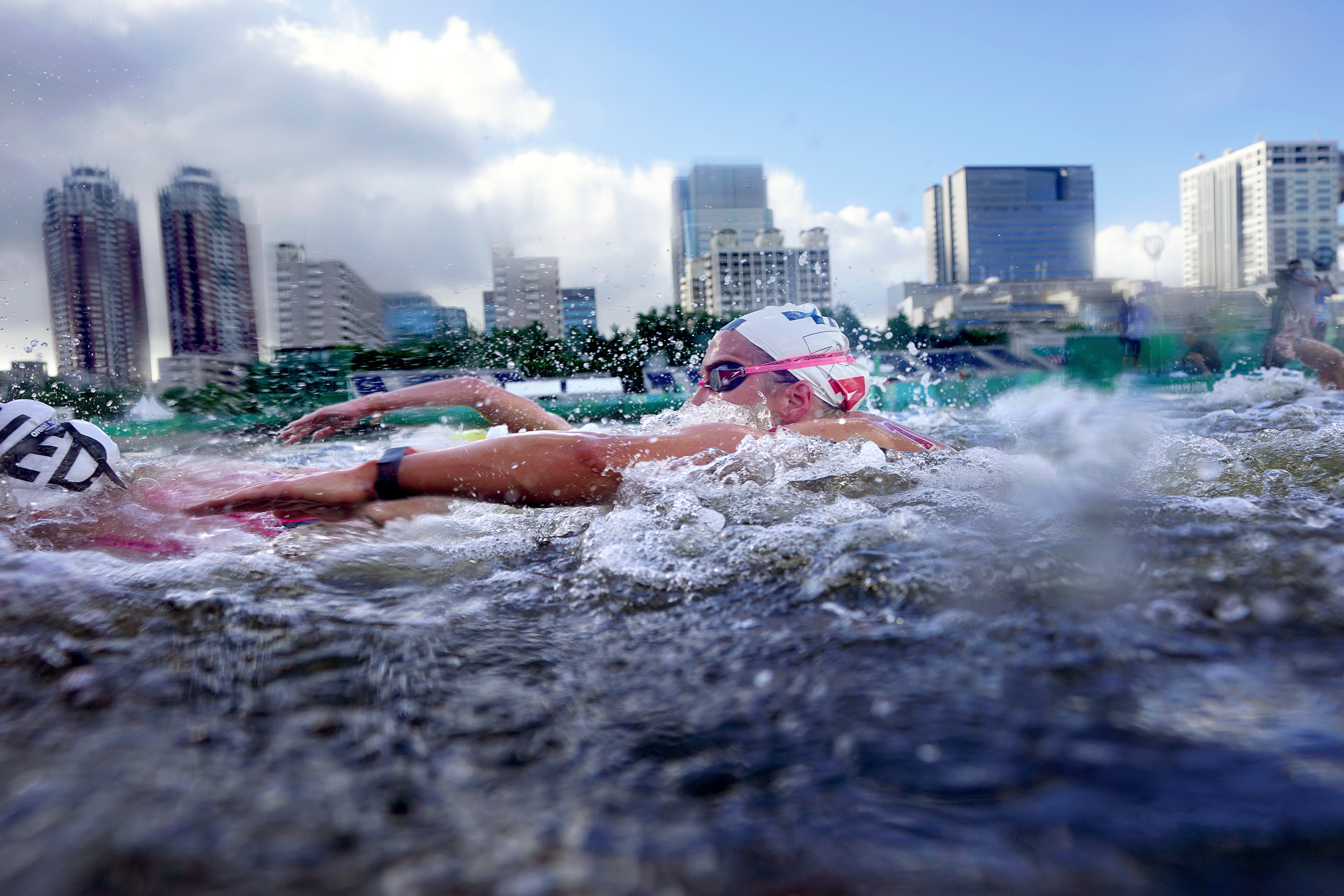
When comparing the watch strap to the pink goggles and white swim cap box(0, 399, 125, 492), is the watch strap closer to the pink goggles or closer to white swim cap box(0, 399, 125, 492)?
white swim cap box(0, 399, 125, 492)

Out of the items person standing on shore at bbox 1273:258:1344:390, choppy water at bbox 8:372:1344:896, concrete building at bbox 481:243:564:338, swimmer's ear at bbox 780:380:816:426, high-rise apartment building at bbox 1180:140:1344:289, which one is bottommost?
choppy water at bbox 8:372:1344:896

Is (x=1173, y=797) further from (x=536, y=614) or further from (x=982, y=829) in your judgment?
(x=536, y=614)

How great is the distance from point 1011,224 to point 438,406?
355 feet

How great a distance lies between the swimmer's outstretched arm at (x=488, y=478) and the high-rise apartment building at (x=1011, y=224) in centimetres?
10187

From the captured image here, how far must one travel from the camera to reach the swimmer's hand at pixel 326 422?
3.54 metres

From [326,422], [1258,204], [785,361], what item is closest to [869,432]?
[785,361]

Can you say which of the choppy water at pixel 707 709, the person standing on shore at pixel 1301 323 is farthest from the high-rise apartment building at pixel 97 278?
the person standing on shore at pixel 1301 323

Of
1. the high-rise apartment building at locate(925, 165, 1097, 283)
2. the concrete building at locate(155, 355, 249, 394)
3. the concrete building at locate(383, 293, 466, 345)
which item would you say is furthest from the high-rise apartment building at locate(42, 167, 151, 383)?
the high-rise apartment building at locate(925, 165, 1097, 283)

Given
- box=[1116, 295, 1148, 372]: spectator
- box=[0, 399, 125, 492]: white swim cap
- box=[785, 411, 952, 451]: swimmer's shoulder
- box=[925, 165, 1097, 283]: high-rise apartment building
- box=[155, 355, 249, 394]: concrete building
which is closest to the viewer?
box=[0, 399, 125, 492]: white swim cap

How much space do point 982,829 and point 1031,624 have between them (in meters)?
0.71

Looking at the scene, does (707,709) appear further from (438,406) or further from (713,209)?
(713,209)

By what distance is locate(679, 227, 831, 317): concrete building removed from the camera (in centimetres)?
2258

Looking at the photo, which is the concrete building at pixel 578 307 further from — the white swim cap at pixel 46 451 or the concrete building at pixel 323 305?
the white swim cap at pixel 46 451

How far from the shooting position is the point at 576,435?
235 cm
